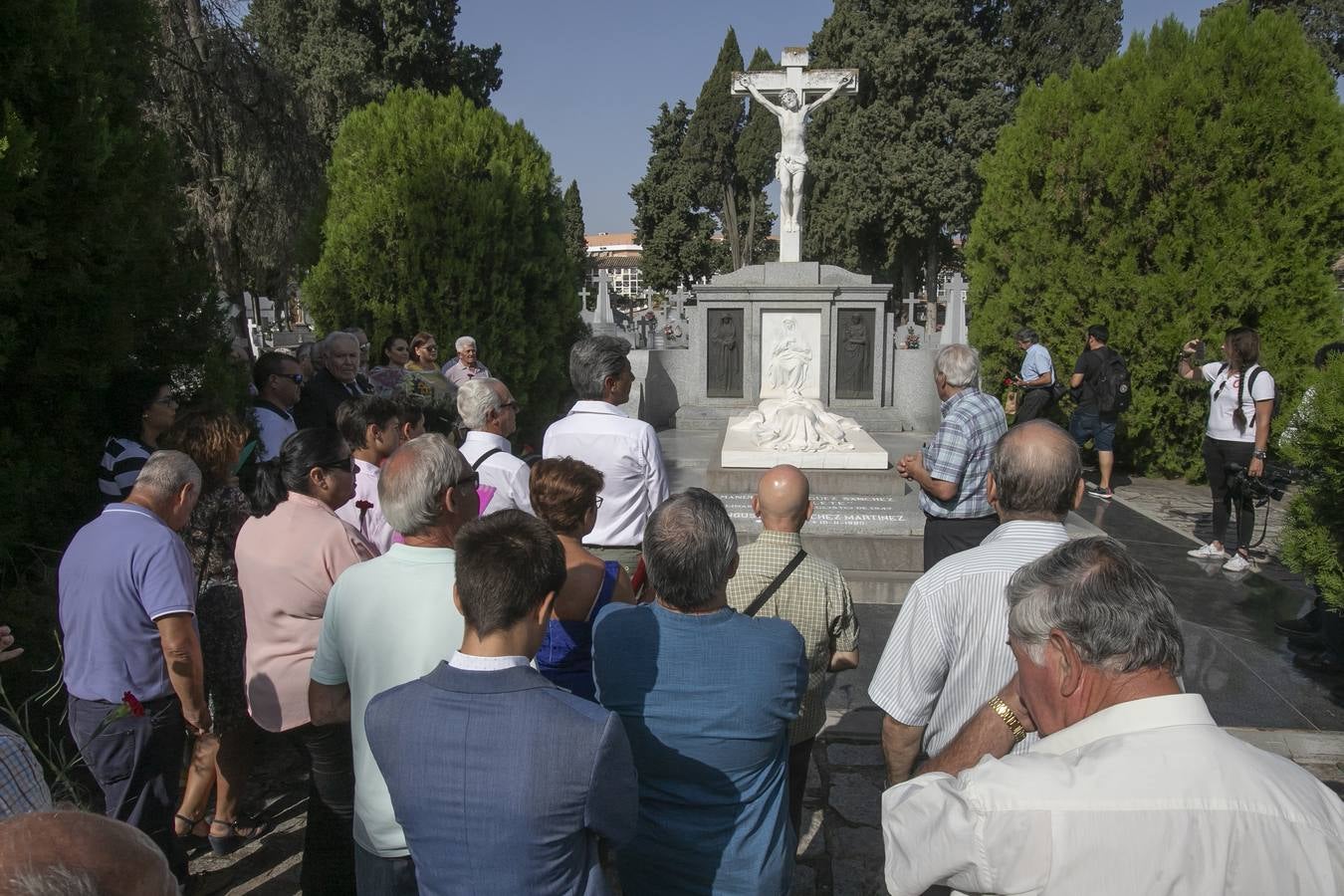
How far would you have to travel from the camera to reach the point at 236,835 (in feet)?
10.8

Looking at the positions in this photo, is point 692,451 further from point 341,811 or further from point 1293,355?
point 341,811

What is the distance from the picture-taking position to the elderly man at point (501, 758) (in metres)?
1.67

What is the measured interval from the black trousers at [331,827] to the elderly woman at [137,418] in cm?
174

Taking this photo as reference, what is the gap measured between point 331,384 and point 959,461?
12.9 feet

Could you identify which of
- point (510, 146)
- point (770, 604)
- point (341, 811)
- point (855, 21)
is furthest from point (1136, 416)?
point (855, 21)

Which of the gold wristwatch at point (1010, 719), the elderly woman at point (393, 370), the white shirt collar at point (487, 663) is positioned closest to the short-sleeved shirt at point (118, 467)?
the elderly woman at point (393, 370)

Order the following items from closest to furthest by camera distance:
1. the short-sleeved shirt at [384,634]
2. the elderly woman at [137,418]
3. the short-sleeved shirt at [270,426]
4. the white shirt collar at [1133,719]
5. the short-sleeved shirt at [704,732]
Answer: the white shirt collar at [1133,719], the short-sleeved shirt at [704,732], the short-sleeved shirt at [384,634], the elderly woman at [137,418], the short-sleeved shirt at [270,426]

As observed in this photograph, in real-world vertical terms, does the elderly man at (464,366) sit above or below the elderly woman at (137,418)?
above

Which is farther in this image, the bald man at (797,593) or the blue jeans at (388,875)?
the bald man at (797,593)

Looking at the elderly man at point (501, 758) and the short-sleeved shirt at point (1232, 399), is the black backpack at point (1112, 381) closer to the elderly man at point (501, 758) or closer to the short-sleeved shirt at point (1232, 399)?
the short-sleeved shirt at point (1232, 399)

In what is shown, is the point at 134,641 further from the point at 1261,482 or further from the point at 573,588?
the point at 1261,482

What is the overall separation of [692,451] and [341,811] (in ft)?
25.0

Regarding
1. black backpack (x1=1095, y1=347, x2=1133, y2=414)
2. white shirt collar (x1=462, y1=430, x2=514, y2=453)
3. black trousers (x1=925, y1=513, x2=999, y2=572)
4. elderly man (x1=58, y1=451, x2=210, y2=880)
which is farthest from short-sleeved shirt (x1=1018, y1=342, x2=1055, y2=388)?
elderly man (x1=58, y1=451, x2=210, y2=880)

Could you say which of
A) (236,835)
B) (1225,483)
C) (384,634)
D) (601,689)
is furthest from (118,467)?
(1225,483)
